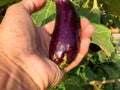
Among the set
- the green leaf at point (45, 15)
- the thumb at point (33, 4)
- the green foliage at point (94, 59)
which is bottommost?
the green foliage at point (94, 59)

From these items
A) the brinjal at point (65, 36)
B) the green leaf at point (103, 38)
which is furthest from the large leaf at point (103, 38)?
the brinjal at point (65, 36)

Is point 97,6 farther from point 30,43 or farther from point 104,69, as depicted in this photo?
point 30,43

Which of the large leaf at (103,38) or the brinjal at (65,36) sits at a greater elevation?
the brinjal at (65,36)

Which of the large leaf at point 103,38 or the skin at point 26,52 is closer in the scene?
the skin at point 26,52

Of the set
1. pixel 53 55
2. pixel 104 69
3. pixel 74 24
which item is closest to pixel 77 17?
pixel 74 24

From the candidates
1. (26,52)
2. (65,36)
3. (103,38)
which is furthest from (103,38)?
(26,52)

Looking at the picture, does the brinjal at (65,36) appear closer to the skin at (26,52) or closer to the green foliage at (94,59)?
the skin at (26,52)

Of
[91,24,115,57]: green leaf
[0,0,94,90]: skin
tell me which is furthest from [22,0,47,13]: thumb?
[91,24,115,57]: green leaf

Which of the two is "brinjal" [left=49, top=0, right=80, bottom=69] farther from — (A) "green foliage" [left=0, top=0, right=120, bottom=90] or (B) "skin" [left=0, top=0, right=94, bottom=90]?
(A) "green foliage" [left=0, top=0, right=120, bottom=90]
